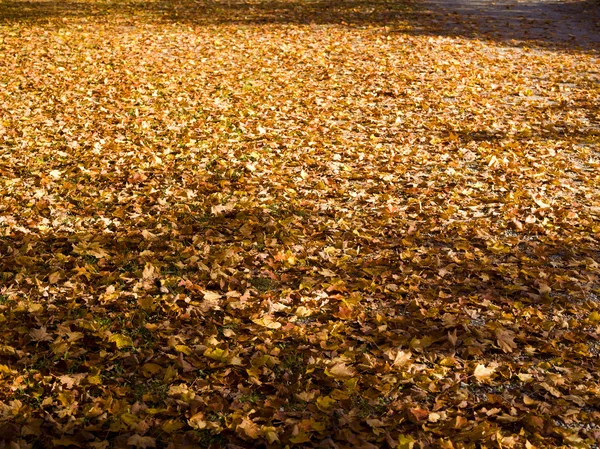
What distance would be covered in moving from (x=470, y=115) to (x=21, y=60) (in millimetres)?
7258

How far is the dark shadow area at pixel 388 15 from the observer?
1399 cm

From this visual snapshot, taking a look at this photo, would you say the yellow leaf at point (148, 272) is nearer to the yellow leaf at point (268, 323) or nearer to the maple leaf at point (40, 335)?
the maple leaf at point (40, 335)

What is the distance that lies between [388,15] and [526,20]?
3.14 meters

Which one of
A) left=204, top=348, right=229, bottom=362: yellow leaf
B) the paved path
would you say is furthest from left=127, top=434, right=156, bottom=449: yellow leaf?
the paved path

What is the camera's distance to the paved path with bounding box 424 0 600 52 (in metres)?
13.4

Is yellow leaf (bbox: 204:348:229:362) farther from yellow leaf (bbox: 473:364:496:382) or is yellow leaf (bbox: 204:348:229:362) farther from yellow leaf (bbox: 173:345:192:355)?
yellow leaf (bbox: 473:364:496:382)

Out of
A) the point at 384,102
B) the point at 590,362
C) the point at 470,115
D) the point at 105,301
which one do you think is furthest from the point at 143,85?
the point at 590,362

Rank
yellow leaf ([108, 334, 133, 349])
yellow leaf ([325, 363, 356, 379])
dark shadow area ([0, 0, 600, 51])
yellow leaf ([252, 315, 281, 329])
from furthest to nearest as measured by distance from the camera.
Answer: dark shadow area ([0, 0, 600, 51]) < yellow leaf ([252, 315, 281, 329]) < yellow leaf ([108, 334, 133, 349]) < yellow leaf ([325, 363, 356, 379])

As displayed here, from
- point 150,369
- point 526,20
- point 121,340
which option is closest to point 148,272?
point 121,340

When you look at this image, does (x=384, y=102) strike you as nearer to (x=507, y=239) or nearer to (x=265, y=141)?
(x=265, y=141)

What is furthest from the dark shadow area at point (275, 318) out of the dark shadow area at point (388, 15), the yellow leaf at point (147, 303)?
the dark shadow area at point (388, 15)

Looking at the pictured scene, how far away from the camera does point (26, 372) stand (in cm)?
358

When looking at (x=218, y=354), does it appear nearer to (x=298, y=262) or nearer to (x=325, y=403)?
(x=325, y=403)

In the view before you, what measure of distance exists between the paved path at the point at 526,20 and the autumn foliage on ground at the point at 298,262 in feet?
13.5
